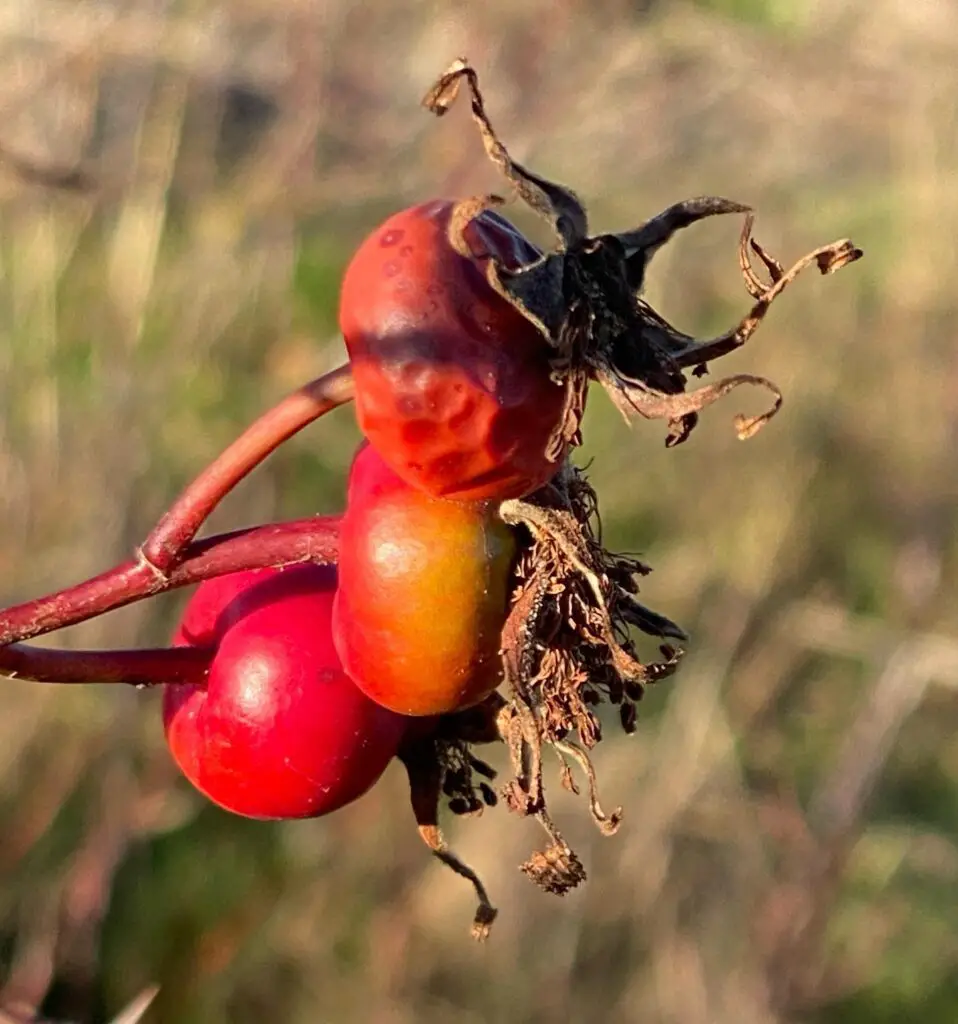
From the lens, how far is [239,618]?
1.21 m

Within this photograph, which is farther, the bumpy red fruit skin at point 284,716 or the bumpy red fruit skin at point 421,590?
the bumpy red fruit skin at point 284,716

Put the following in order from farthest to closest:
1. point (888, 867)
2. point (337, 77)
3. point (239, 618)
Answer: point (337, 77)
point (888, 867)
point (239, 618)

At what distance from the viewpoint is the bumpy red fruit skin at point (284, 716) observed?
1.16 metres

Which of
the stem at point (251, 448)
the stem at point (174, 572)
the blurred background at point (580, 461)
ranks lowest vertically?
the blurred background at point (580, 461)

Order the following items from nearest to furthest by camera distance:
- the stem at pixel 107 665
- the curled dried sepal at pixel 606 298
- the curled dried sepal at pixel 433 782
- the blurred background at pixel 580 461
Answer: the curled dried sepal at pixel 606 298, the stem at pixel 107 665, the curled dried sepal at pixel 433 782, the blurred background at pixel 580 461

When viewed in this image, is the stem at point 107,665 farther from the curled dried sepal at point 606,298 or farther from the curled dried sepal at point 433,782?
the curled dried sepal at point 606,298

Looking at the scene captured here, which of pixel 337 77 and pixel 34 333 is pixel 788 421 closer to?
pixel 337 77

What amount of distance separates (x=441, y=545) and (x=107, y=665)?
343mm

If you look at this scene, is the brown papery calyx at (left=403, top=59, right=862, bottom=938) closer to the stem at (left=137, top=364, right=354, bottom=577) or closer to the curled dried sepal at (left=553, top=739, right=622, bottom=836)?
the curled dried sepal at (left=553, top=739, right=622, bottom=836)

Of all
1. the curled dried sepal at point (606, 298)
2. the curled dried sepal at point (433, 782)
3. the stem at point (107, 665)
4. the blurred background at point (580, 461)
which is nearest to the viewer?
the curled dried sepal at point (606, 298)

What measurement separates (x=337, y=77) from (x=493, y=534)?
12.2ft

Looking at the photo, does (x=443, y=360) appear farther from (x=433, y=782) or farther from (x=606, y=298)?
(x=433, y=782)

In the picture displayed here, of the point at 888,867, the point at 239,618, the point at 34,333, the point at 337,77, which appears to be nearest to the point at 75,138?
the point at 34,333

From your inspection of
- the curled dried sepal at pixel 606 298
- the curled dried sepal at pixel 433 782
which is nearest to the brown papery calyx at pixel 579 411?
the curled dried sepal at pixel 606 298
